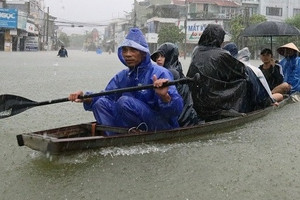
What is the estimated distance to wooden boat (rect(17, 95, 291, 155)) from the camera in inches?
138

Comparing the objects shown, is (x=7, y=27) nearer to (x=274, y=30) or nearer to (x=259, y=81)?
(x=274, y=30)

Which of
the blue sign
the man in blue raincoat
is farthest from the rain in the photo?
the blue sign

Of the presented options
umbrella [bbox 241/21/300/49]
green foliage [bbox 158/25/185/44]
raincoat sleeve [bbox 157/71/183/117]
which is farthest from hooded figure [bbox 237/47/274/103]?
green foliage [bbox 158/25/185/44]

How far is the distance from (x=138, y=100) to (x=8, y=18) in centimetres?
3965

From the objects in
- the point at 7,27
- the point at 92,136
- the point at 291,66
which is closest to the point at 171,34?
the point at 7,27

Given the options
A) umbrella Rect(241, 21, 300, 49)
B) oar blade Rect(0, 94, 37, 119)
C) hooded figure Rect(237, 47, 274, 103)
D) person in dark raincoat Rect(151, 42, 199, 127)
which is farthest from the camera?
umbrella Rect(241, 21, 300, 49)

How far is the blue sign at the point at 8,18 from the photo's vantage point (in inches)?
1566

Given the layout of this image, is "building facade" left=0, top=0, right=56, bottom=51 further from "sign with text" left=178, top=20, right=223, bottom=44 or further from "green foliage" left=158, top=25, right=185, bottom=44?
"sign with text" left=178, top=20, right=223, bottom=44

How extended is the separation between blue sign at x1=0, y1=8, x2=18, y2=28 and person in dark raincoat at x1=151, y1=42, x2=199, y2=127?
125 ft

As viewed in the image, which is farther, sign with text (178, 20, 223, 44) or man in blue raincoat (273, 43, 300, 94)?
sign with text (178, 20, 223, 44)

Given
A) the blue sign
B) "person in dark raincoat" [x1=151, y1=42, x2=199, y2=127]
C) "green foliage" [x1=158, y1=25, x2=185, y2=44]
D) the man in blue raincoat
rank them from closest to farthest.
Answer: "person in dark raincoat" [x1=151, y1=42, x2=199, y2=127]
the man in blue raincoat
the blue sign
"green foliage" [x1=158, y1=25, x2=185, y2=44]

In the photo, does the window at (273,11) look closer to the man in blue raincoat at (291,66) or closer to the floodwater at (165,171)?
the man in blue raincoat at (291,66)

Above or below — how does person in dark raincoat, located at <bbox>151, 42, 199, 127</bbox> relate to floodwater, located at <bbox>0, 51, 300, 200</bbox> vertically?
above

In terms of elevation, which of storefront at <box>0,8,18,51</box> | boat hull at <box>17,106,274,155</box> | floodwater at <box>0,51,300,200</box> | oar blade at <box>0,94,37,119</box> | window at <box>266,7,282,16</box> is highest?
window at <box>266,7,282,16</box>
